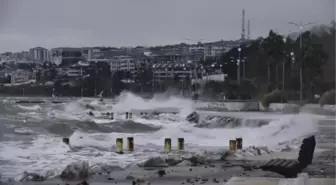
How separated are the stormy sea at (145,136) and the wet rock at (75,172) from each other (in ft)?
0.22

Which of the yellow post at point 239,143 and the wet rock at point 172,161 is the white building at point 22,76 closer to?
the wet rock at point 172,161

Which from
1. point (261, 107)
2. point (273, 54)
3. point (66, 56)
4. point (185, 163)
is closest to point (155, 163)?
point (185, 163)

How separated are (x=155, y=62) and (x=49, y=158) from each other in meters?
1.30

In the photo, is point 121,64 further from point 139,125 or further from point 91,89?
point 139,125

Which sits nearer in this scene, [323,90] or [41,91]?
[41,91]

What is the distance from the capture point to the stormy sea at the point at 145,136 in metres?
5.76

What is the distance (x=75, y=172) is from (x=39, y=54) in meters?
1.17

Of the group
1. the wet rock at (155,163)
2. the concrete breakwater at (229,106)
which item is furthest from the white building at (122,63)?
the concrete breakwater at (229,106)

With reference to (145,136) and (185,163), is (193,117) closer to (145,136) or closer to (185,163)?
(145,136)

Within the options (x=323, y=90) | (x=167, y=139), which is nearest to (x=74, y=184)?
(x=167, y=139)

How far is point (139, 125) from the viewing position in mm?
9766

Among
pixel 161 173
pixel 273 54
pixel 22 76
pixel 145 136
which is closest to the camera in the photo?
pixel 161 173

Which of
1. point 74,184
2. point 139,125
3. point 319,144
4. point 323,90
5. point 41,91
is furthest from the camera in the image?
point 139,125

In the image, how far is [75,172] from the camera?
17.6ft
